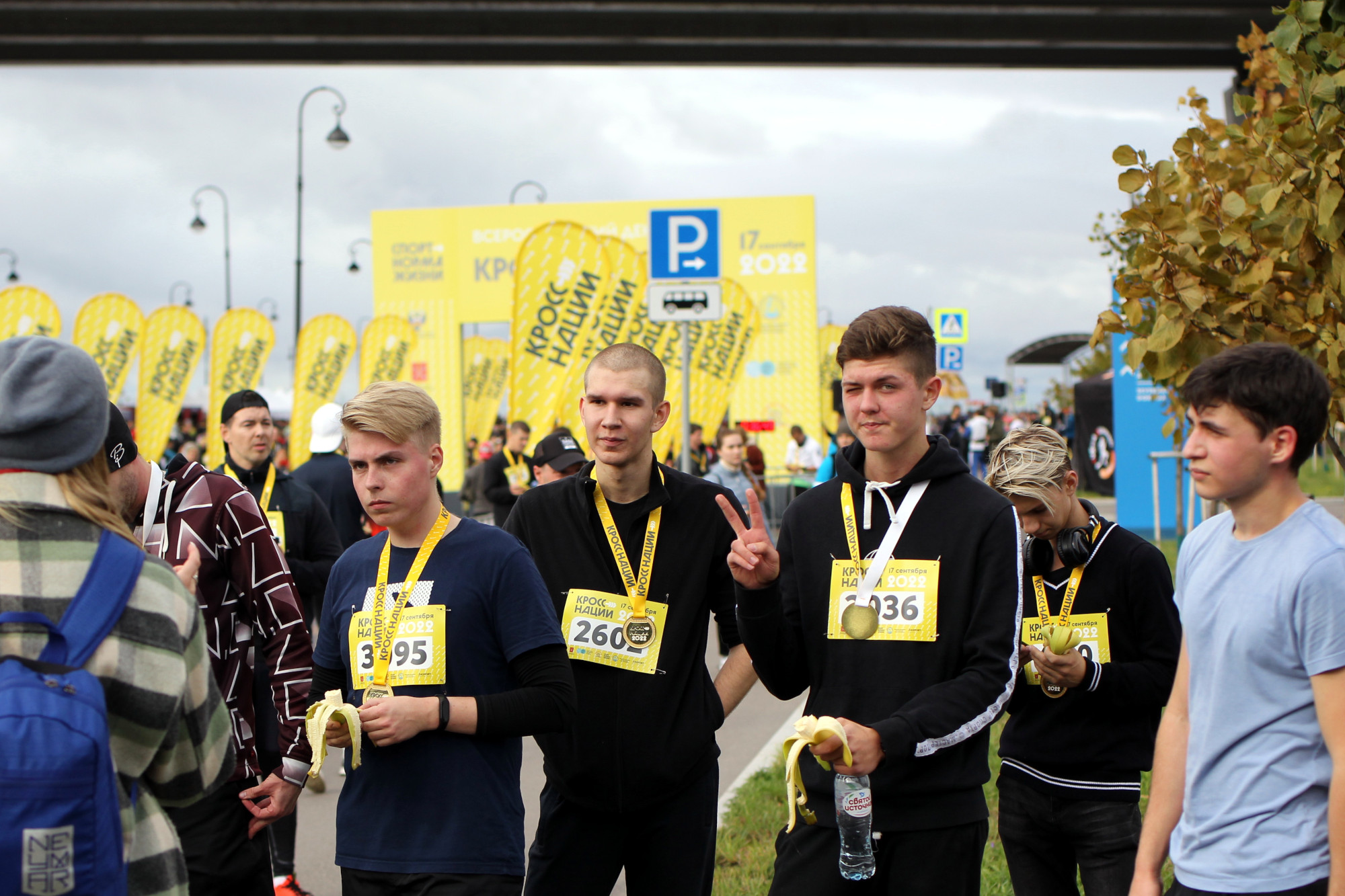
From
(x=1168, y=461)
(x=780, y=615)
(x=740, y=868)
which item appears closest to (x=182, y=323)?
(x=1168, y=461)

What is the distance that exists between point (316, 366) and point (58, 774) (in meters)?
23.6

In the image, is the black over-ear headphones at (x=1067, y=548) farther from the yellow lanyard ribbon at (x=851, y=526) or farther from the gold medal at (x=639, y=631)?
the gold medal at (x=639, y=631)

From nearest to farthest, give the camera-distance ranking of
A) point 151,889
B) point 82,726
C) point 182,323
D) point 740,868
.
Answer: point 82,726 → point 151,889 → point 740,868 → point 182,323

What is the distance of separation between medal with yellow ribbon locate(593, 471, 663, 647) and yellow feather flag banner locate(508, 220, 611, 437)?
9.55m

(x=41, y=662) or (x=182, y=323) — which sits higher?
(x=182, y=323)

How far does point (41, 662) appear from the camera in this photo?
185cm

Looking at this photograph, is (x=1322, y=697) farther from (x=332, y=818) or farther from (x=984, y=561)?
(x=332, y=818)

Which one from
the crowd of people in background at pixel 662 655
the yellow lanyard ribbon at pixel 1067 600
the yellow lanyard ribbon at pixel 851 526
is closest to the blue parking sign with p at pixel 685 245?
the crowd of people in background at pixel 662 655

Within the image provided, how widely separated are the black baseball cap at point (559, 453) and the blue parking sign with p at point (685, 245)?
2.94 m

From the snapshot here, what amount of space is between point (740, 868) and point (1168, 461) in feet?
50.4

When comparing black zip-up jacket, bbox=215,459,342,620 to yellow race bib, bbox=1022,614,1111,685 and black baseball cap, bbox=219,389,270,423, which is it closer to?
black baseball cap, bbox=219,389,270,423

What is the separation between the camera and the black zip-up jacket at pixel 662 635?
3350 millimetres

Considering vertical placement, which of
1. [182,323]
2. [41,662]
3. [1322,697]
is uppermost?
[182,323]

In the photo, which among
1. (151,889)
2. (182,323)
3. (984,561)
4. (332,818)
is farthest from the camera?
(182,323)
